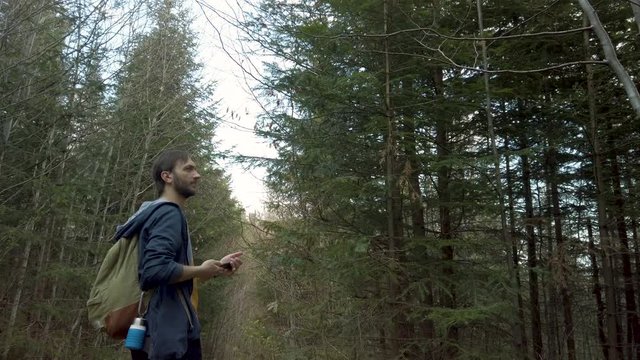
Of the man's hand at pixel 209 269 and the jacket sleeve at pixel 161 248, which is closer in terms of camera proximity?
the jacket sleeve at pixel 161 248

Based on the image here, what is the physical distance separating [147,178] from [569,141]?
375 inches

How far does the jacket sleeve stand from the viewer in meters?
1.91

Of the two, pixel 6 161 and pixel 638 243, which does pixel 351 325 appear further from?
pixel 6 161

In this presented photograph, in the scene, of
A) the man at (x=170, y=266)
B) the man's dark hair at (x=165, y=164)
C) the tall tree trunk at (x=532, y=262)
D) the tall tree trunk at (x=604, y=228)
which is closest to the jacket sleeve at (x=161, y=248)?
the man at (x=170, y=266)

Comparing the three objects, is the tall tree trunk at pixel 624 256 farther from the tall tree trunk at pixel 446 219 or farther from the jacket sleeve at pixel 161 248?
the jacket sleeve at pixel 161 248

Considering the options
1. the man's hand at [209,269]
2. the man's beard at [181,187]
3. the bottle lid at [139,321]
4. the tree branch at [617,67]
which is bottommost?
the bottle lid at [139,321]

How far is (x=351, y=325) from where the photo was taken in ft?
18.5

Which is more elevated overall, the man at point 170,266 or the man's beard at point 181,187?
the man's beard at point 181,187

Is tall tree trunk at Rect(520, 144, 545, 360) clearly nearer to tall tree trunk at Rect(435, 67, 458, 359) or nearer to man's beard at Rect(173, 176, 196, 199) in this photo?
tall tree trunk at Rect(435, 67, 458, 359)

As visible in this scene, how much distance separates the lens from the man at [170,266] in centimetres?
192

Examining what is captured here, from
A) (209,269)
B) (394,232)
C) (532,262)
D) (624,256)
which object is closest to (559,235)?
(532,262)

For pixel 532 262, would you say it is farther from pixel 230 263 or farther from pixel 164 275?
pixel 164 275

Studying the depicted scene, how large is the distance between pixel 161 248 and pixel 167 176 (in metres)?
0.46

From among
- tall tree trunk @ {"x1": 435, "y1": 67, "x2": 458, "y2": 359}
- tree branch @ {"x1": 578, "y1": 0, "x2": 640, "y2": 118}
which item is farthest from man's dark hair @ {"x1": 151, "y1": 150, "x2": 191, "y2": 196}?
tall tree trunk @ {"x1": 435, "y1": 67, "x2": 458, "y2": 359}
